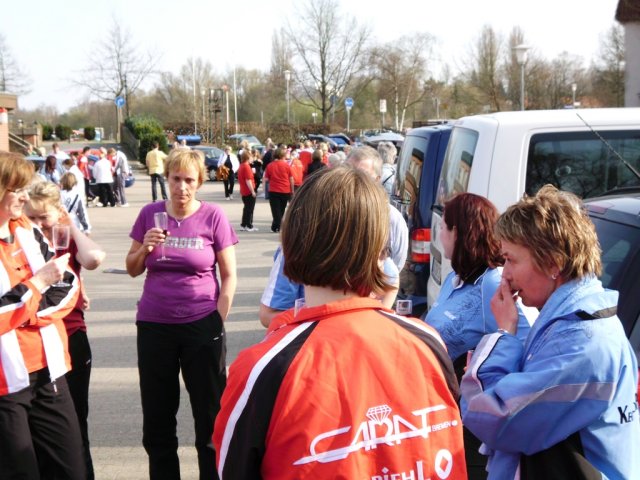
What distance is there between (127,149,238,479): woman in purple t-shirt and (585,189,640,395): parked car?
2.13 metres

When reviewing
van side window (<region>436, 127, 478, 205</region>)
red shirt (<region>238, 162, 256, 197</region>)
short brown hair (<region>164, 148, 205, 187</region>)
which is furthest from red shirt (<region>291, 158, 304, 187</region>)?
short brown hair (<region>164, 148, 205, 187</region>)

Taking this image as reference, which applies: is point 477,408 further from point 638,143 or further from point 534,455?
point 638,143

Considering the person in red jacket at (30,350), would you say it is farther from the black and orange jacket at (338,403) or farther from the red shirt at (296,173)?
the red shirt at (296,173)

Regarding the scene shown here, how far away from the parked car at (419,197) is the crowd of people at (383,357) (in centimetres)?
283

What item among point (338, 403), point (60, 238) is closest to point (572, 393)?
point (338, 403)

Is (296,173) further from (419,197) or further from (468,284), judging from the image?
(468,284)

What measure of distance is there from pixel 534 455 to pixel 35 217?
308 cm

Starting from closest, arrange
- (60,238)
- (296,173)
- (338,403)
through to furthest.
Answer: (338,403)
(60,238)
(296,173)

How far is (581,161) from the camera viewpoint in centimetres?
480

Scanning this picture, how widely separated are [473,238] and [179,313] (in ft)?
6.01

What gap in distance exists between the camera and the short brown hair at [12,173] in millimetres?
3314

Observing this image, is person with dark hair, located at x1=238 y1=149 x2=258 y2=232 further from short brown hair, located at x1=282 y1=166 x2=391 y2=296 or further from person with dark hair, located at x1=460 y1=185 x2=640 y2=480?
short brown hair, located at x1=282 y1=166 x2=391 y2=296

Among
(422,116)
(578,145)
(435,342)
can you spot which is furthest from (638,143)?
(422,116)

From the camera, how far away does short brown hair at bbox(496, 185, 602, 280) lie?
2.27 meters
